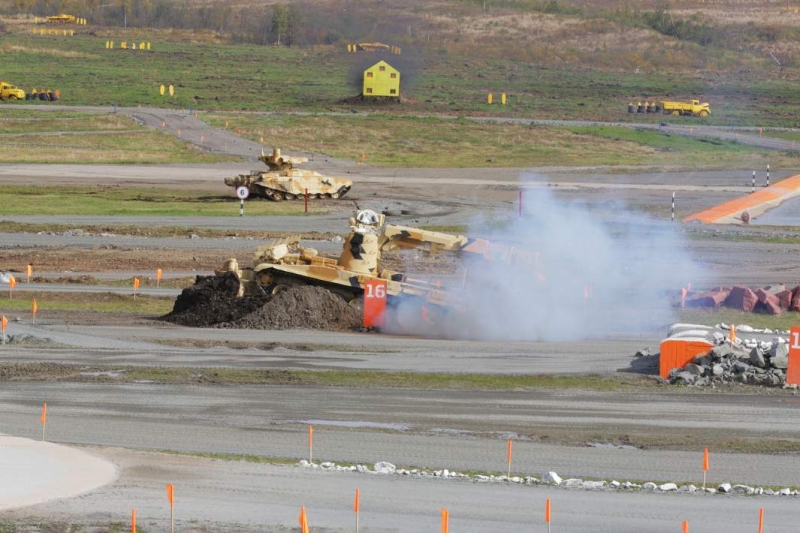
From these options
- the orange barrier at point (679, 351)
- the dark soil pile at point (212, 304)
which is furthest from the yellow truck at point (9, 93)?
the orange barrier at point (679, 351)

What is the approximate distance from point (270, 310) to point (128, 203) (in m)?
28.8

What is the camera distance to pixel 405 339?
35.0 metres

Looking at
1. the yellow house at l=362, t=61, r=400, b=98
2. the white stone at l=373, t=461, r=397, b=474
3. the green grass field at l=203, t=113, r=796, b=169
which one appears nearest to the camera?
the white stone at l=373, t=461, r=397, b=474

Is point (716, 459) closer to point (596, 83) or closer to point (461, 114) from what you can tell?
point (461, 114)

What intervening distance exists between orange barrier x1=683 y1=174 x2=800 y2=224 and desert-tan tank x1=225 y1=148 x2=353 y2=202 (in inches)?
695

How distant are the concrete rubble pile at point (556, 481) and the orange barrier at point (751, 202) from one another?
3994 centimetres

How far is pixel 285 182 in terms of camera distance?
64.7 m

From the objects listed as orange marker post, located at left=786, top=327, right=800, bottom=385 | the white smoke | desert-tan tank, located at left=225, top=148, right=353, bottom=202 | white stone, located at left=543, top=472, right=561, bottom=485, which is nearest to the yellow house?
desert-tan tank, located at left=225, top=148, right=353, bottom=202

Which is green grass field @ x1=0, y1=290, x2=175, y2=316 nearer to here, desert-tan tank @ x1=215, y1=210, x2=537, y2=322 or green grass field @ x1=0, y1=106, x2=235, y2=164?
desert-tan tank @ x1=215, y1=210, x2=537, y2=322

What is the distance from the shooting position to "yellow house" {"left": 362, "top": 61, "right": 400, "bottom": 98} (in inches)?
4107

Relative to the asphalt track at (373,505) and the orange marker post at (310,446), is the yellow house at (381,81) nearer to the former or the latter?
the orange marker post at (310,446)

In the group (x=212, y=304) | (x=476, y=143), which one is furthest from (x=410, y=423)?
(x=476, y=143)

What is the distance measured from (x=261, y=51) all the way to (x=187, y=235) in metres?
96.7

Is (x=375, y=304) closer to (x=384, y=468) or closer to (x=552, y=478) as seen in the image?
(x=384, y=468)
